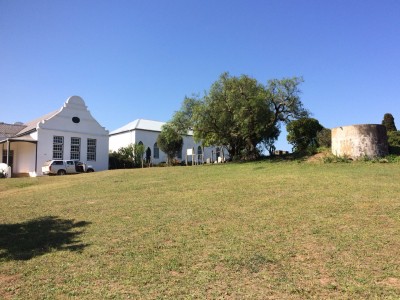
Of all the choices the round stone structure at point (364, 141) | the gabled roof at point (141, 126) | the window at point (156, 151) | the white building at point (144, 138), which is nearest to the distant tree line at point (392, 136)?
the round stone structure at point (364, 141)

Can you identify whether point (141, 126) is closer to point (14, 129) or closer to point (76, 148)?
point (76, 148)

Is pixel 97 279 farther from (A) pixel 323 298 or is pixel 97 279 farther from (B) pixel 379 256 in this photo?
(B) pixel 379 256

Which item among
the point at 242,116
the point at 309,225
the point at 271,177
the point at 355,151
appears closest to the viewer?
the point at 309,225

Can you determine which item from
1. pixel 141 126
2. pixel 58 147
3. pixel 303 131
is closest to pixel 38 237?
pixel 303 131

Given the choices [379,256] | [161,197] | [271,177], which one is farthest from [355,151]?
[379,256]

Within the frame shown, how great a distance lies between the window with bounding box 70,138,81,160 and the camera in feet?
117

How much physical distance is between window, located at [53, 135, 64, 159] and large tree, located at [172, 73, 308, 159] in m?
13.0

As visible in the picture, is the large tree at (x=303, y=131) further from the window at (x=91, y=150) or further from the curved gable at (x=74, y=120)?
the window at (x=91, y=150)

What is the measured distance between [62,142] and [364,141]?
89.6ft

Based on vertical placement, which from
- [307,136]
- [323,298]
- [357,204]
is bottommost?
[323,298]

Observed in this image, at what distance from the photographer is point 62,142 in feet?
114

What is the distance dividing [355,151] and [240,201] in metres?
12.8

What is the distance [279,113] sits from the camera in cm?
2794

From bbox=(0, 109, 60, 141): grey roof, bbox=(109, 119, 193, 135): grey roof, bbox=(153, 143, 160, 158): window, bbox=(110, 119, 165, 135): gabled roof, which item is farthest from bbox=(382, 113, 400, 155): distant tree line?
bbox=(0, 109, 60, 141): grey roof
